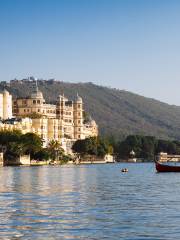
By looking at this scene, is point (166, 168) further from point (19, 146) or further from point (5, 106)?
point (5, 106)

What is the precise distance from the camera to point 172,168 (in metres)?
94.7

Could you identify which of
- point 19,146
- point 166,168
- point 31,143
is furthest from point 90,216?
point 31,143

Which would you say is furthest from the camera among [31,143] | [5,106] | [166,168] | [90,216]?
[5,106]

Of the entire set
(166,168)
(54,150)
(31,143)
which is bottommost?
(166,168)

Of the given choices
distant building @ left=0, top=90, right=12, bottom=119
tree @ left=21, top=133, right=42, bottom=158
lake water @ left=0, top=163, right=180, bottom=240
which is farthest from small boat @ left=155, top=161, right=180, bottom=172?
distant building @ left=0, top=90, right=12, bottom=119

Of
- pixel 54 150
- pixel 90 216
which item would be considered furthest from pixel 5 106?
pixel 90 216

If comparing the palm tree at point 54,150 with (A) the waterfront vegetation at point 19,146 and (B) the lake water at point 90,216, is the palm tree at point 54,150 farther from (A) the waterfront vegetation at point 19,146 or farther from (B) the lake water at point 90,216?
(B) the lake water at point 90,216

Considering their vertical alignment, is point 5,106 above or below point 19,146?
above

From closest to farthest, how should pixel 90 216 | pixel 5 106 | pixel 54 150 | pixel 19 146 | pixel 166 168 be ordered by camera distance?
pixel 90 216 → pixel 166 168 → pixel 19 146 → pixel 54 150 → pixel 5 106

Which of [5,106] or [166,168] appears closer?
[166,168]

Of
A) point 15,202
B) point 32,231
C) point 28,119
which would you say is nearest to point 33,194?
point 15,202

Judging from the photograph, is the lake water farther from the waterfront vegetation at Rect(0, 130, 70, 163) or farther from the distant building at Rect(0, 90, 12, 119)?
the distant building at Rect(0, 90, 12, 119)

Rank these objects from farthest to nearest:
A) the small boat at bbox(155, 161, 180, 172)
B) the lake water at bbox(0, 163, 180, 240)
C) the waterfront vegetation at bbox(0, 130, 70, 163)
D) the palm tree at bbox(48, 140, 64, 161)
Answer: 1. the palm tree at bbox(48, 140, 64, 161)
2. the waterfront vegetation at bbox(0, 130, 70, 163)
3. the small boat at bbox(155, 161, 180, 172)
4. the lake water at bbox(0, 163, 180, 240)

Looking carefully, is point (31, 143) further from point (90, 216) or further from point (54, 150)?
point (90, 216)
